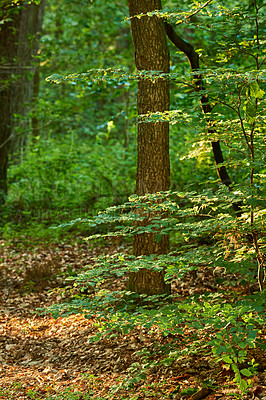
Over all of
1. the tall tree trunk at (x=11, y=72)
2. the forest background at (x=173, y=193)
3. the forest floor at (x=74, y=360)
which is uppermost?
the tall tree trunk at (x=11, y=72)

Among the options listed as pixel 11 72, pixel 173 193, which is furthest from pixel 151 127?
pixel 11 72

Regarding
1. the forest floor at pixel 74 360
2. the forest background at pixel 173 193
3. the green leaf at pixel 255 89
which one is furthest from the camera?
the forest floor at pixel 74 360

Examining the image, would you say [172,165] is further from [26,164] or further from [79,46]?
[79,46]

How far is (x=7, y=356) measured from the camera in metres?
4.12

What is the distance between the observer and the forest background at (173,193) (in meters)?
2.72

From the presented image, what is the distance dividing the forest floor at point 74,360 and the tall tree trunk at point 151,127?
736mm

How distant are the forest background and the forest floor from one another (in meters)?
0.07

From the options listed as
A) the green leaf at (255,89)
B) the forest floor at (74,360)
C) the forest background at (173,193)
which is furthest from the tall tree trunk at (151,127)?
the green leaf at (255,89)

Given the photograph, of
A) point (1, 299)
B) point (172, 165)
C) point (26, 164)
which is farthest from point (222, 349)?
point (26, 164)

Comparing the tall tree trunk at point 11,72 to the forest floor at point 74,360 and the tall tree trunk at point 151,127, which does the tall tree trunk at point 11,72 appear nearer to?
the forest floor at point 74,360

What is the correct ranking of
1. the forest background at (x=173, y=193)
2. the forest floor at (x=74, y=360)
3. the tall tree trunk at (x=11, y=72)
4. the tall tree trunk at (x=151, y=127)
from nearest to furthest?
the forest background at (x=173, y=193) → the forest floor at (x=74, y=360) → the tall tree trunk at (x=151, y=127) → the tall tree trunk at (x=11, y=72)

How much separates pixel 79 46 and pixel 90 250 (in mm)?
10217

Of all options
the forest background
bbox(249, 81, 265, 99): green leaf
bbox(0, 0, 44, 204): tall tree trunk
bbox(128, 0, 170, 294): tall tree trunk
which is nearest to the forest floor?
the forest background

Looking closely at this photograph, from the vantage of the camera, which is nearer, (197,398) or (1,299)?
(197,398)
